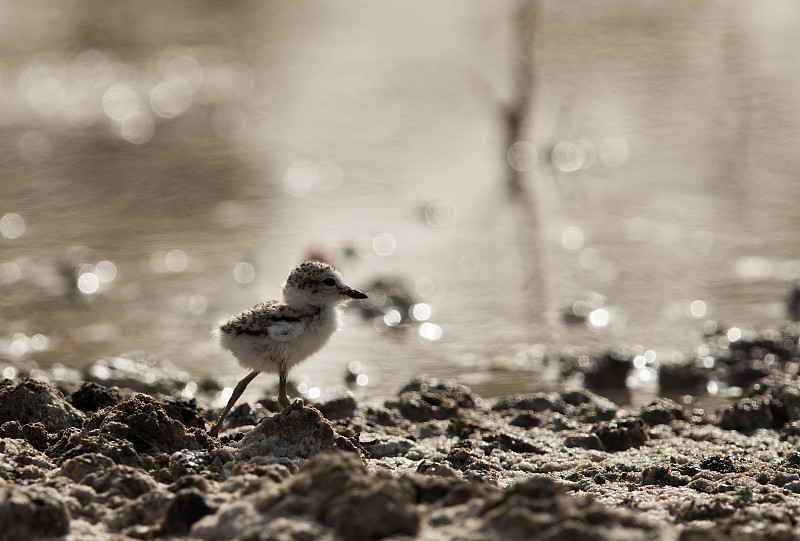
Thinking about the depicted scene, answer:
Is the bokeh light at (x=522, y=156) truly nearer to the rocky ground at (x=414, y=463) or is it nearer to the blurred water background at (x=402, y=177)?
the blurred water background at (x=402, y=177)

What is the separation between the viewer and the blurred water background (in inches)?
343

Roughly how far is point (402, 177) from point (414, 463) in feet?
20.6

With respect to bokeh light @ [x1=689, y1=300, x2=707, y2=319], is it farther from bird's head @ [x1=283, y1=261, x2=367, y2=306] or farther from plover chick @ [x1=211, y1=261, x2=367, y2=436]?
bird's head @ [x1=283, y1=261, x2=367, y2=306]

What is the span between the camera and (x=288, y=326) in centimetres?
575

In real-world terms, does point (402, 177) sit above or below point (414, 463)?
above

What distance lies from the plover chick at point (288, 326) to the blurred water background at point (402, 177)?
1.56m

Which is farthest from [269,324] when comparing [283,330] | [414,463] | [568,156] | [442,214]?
[568,156]

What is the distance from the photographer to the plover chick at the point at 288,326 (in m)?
5.74

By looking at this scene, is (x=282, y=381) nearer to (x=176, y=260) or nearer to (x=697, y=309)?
(x=697, y=309)

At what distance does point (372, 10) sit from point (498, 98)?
3.76 meters

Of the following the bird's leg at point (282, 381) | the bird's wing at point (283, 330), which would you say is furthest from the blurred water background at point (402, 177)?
the bird's wing at point (283, 330)

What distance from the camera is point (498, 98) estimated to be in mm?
13258

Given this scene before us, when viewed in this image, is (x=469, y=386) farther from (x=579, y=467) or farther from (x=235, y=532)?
(x=235, y=532)

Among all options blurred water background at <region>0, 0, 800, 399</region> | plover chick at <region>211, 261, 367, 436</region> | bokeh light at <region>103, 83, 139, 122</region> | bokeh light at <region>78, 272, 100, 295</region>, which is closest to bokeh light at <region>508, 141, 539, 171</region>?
blurred water background at <region>0, 0, 800, 399</region>
